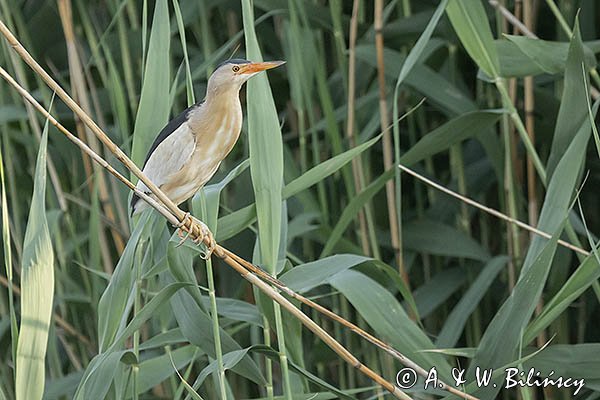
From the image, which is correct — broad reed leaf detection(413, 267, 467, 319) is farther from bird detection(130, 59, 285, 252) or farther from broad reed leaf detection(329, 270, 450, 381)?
bird detection(130, 59, 285, 252)

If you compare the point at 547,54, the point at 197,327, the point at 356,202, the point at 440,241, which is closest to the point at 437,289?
the point at 440,241

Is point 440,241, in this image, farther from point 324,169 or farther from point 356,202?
point 324,169

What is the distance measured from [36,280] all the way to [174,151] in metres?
0.20

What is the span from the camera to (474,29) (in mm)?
1255

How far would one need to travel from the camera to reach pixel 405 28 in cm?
167

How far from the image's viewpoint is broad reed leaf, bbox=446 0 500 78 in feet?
4.08

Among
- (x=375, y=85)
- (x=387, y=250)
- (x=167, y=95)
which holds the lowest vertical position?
(x=387, y=250)

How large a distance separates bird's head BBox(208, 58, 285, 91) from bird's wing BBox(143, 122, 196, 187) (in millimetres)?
58

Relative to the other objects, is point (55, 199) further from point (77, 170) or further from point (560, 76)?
point (560, 76)

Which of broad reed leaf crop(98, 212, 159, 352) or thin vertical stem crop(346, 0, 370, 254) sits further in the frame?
thin vertical stem crop(346, 0, 370, 254)

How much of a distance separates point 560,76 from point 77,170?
2.98 ft

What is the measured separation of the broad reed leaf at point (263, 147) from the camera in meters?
1.01

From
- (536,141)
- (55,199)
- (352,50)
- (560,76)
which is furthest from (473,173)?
(55,199)
